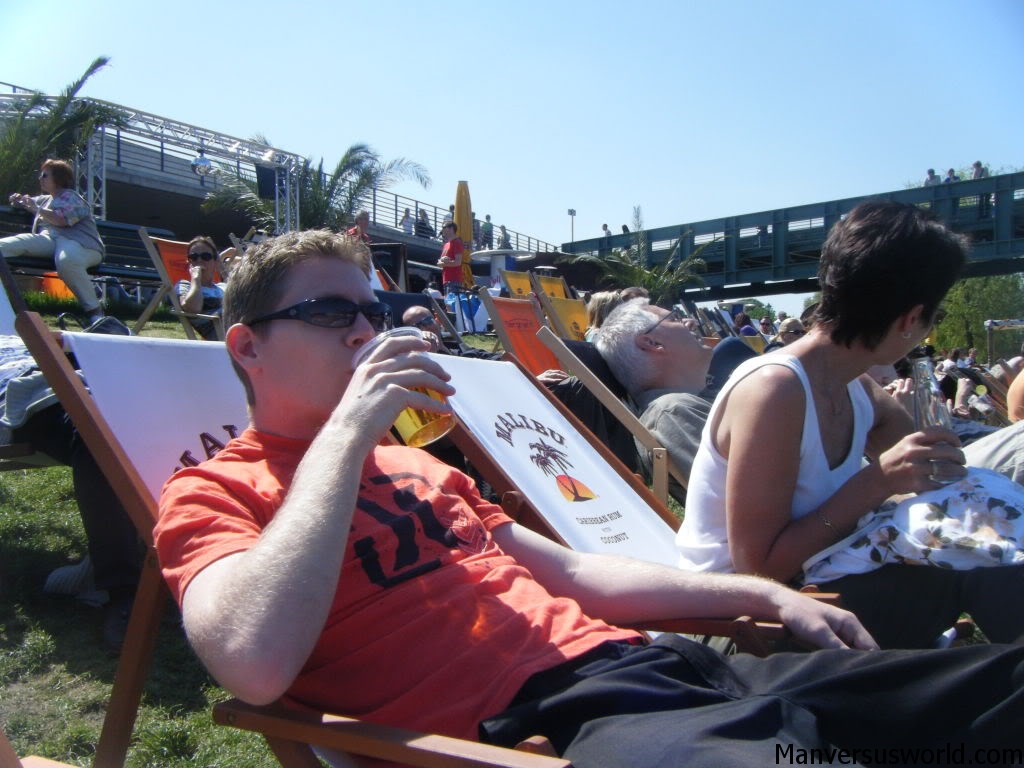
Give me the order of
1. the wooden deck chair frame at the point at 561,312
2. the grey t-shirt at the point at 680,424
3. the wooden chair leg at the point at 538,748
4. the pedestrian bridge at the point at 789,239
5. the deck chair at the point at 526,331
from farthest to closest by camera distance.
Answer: the pedestrian bridge at the point at 789,239
the wooden deck chair frame at the point at 561,312
the deck chair at the point at 526,331
the grey t-shirt at the point at 680,424
the wooden chair leg at the point at 538,748

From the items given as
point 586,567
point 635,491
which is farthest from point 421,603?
point 635,491

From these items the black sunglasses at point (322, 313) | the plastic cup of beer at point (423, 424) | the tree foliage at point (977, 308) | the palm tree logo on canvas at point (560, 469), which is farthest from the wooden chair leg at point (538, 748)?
the tree foliage at point (977, 308)

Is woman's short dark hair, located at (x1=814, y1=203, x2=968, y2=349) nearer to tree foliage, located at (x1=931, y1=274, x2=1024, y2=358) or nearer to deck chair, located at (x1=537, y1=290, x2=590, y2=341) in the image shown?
deck chair, located at (x1=537, y1=290, x2=590, y2=341)

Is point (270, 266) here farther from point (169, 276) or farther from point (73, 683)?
point (169, 276)

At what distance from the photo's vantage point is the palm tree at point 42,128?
15.4 meters

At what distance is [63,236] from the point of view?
6.56 m

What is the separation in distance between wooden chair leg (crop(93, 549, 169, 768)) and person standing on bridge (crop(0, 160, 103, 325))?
5282 mm

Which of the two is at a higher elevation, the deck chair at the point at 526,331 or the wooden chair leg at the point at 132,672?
the deck chair at the point at 526,331

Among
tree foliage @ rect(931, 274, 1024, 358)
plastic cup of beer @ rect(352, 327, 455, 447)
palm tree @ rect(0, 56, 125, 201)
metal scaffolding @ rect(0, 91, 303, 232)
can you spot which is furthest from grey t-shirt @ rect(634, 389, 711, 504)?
tree foliage @ rect(931, 274, 1024, 358)

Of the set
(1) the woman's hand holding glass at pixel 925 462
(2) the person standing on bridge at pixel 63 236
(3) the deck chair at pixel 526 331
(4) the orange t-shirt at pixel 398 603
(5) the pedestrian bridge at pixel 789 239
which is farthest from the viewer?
(5) the pedestrian bridge at pixel 789 239

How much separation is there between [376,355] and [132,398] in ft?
3.83

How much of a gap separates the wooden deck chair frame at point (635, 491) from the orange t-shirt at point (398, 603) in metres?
0.19

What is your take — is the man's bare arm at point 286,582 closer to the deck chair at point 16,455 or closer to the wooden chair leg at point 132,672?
the wooden chair leg at point 132,672

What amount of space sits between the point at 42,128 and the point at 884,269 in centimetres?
1753
